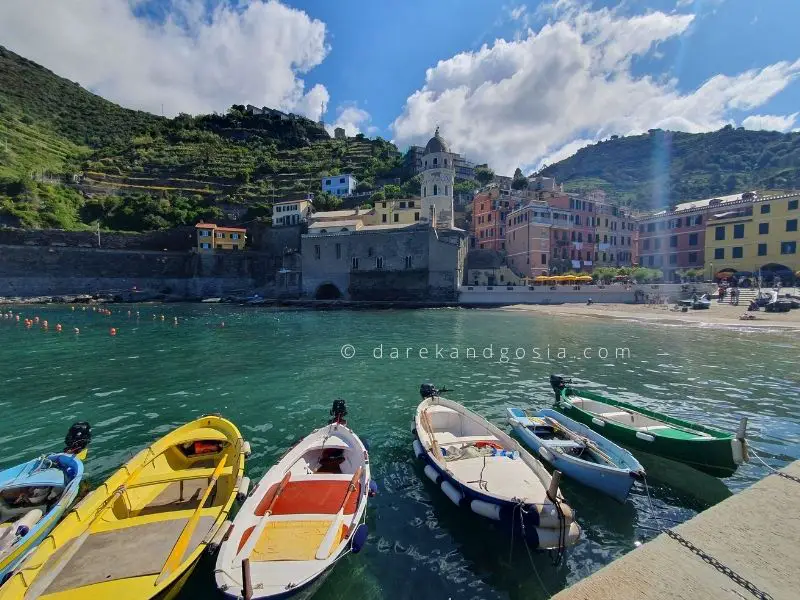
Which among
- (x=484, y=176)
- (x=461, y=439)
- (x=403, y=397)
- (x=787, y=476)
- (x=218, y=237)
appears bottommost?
(x=403, y=397)

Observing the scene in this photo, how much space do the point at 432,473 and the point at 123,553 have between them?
443 cm

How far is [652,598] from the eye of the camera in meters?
2.45

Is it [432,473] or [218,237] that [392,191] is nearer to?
[218,237]

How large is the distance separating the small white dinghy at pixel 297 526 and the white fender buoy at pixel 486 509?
158 cm

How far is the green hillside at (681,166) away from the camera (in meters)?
111

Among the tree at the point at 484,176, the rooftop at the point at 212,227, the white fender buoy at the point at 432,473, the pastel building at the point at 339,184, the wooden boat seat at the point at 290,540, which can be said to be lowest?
the white fender buoy at the point at 432,473

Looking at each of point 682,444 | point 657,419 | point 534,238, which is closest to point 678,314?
point 534,238

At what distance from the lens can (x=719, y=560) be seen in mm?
2785

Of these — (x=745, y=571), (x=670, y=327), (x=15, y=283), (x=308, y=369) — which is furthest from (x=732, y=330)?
(x=15, y=283)

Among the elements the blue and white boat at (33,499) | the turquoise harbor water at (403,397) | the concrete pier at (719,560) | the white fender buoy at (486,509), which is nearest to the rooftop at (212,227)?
the turquoise harbor water at (403,397)

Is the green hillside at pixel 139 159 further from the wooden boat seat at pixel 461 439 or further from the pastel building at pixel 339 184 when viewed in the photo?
the wooden boat seat at pixel 461 439

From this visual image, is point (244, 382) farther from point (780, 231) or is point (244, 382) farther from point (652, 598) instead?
point (780, 231)

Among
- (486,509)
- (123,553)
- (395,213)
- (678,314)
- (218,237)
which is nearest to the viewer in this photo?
(123,553)

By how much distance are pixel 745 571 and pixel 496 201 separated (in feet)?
195
